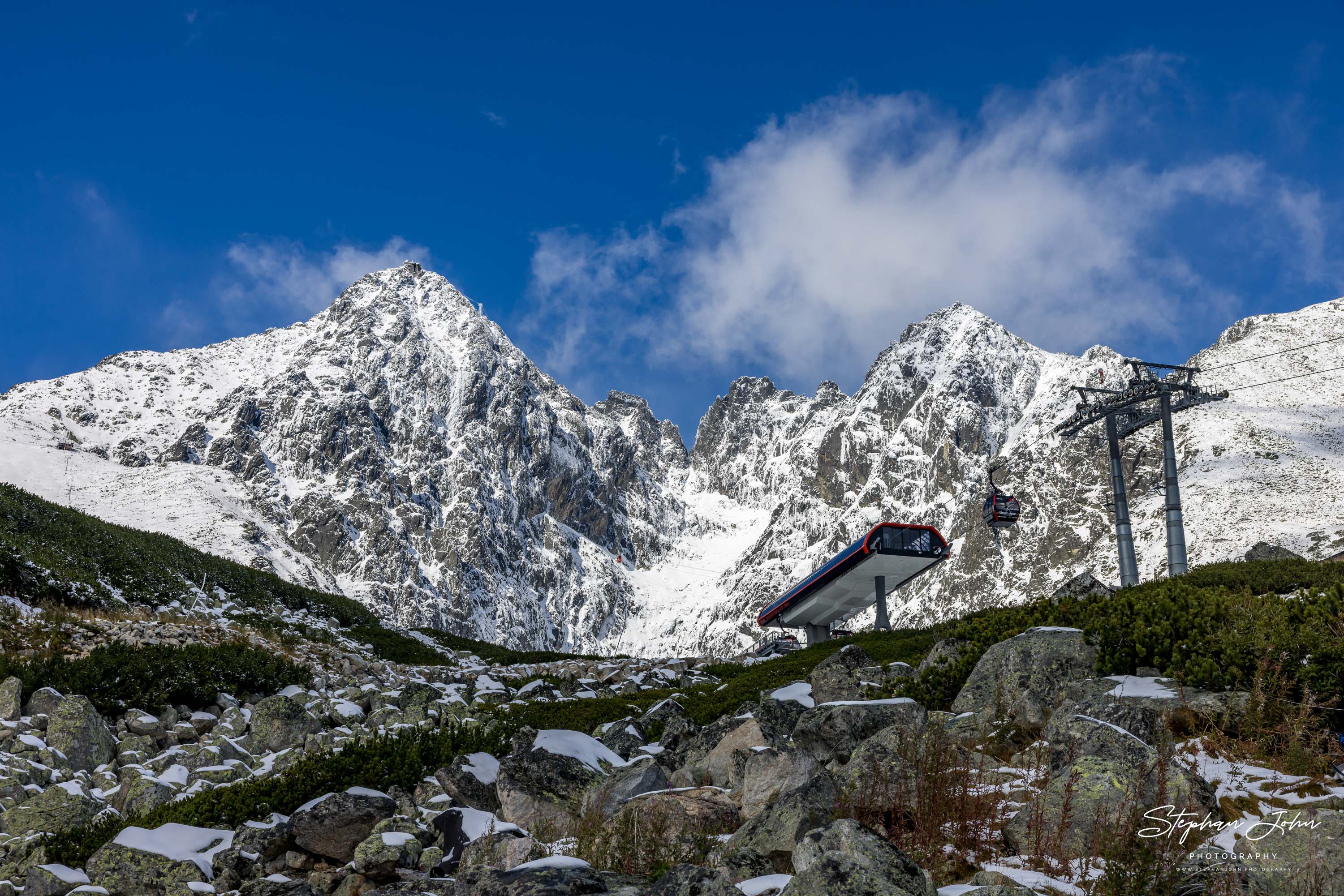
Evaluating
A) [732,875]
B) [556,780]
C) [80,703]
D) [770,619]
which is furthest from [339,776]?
[770,619]

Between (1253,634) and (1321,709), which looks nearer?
(1321,709)

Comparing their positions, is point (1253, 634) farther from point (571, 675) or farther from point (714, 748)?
point (571, 675)

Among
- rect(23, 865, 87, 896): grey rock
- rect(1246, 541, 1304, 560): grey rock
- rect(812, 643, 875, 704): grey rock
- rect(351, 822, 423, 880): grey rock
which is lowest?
rect(23, 865, 87, 896): grey rock

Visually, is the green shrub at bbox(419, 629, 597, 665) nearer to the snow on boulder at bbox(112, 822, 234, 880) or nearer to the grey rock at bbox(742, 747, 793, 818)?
the snow on boulder at bbox(112, 822, 234, 880)

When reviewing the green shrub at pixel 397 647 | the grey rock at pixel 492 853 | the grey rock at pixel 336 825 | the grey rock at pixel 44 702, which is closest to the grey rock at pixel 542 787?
the grey rock at pixel 492 853

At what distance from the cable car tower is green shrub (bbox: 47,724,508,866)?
3042 cm

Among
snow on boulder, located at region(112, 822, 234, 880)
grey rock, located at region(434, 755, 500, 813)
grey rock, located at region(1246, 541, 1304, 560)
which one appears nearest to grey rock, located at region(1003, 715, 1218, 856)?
grey rock, located at region(434, 755, 500, 813)

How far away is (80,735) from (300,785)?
454 cm

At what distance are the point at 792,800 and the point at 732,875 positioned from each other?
0.92 meters

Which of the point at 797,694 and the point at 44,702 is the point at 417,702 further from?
the point at 797,694

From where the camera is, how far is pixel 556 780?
35.5ft

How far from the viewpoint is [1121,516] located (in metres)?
38.2

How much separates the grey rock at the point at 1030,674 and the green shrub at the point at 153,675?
1390 cm

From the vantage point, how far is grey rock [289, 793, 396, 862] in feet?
31.9
